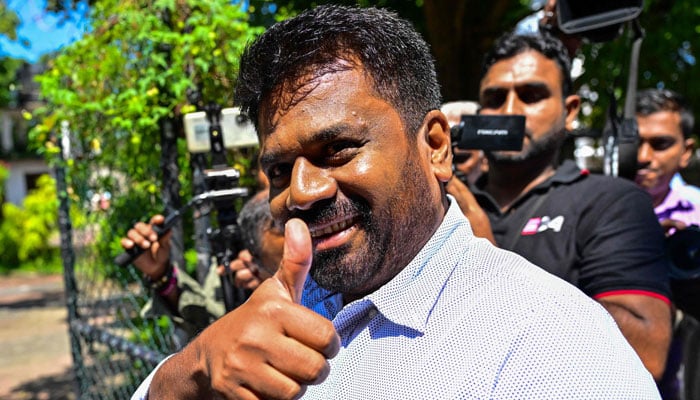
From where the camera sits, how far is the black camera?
1948 millimetres

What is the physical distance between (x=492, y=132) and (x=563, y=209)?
0.33 meters

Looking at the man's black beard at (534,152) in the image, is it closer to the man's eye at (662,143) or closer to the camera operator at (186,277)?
the camera operator at (186,277)

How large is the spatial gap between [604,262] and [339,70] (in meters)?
1.02

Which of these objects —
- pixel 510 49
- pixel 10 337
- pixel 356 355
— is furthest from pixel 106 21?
pixel 10 337

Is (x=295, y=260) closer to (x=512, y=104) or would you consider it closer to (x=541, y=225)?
(x=541, y=225)

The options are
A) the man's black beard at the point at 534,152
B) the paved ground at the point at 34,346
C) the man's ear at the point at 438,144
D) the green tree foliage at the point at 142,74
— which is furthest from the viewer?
→ the paved ground at the point at 34,346

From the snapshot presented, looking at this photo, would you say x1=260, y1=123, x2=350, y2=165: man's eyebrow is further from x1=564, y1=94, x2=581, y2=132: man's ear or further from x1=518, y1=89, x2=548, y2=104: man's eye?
x1=564, y1=94, x2=581, y2=132: man's ear

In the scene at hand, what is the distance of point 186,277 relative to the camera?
108 inches

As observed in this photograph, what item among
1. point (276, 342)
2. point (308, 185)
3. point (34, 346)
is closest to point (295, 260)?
point (276, 342)

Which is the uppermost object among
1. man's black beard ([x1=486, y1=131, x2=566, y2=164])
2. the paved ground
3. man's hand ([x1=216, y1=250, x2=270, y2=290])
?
man's black beard ([x1=486, y1=131, x2=566, y2=164])

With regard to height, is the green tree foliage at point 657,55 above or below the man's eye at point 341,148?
above

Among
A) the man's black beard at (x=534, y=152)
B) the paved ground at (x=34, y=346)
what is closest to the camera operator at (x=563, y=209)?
the man's black beard at (x=534, y=152)

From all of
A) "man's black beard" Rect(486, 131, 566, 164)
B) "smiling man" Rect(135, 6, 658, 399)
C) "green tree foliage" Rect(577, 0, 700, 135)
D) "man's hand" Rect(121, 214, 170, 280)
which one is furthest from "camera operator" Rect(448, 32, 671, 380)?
"green tree foliage" Rect(577, 0, 700, 135)

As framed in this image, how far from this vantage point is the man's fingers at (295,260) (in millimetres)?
884
